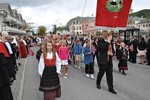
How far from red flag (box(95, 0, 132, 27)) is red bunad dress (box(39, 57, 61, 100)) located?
9.74 feet

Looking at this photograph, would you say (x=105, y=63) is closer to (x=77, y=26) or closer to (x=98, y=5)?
(x=98, y=5)

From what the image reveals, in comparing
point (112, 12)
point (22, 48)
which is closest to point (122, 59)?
Result: point (112, 12)

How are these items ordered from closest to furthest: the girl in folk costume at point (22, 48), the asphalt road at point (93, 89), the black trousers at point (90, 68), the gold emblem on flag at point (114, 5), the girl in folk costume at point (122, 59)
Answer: the asphalt road at point (93, 89), the gold emblem on flag at point (114, 5), the black trousers at point (90, 68), the girl in folk costume at point (122, 59), the girl in folk costume at point (22, 48)

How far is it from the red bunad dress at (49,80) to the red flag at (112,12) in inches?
117

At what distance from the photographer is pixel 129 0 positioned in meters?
8.15

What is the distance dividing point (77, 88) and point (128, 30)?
1457cm

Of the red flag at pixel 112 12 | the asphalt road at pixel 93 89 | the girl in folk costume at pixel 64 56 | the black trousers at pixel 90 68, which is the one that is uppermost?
the red flag at pixel 112 12

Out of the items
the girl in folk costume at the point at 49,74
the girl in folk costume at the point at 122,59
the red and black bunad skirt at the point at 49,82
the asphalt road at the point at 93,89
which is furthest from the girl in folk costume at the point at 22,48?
the red and black bunad skirt at the point at 49,82

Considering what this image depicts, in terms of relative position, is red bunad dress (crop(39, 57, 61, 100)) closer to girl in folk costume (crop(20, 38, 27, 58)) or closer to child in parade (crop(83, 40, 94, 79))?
child in parade (crop(83, 40, 94, 79))

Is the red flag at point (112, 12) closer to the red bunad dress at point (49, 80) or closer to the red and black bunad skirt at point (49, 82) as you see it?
the red bunad dress at point (49, 80)

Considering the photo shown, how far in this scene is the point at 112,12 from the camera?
8.32 metres

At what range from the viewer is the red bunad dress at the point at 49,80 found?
593cm

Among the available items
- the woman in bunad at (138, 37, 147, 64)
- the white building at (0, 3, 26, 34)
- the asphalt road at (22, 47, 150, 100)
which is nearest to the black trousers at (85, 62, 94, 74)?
the asphalt road at (22, 47, 150, 100)

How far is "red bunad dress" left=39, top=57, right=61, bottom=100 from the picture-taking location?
593 cm
